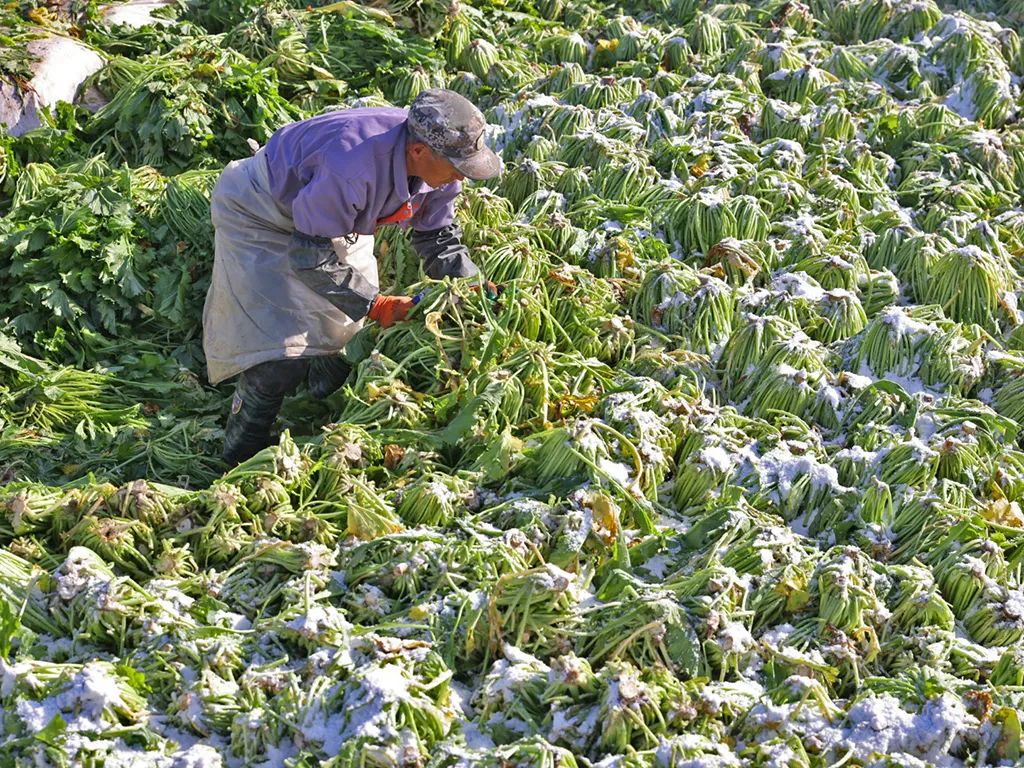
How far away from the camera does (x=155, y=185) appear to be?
6.23m

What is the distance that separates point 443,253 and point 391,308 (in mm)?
388

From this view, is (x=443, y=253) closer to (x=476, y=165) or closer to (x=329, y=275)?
(x=329, y=275)

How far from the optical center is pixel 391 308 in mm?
5133

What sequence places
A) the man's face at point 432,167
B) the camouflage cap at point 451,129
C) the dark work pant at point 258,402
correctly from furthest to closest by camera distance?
the dark work pant at point 258,402 < the man's face at point 432,167 < the camouflage cap at point 451,129

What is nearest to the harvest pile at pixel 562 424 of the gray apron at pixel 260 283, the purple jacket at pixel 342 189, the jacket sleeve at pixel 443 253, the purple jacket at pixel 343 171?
the jacket sleeve at pixel 443 253

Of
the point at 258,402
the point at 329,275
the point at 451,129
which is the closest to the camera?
the point at 451,129

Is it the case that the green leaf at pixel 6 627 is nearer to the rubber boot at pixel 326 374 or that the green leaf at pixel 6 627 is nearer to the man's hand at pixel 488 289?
the rubber boot at pixel 326 374

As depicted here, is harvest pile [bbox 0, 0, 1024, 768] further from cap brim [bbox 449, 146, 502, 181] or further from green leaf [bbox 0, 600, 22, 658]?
cap brim [bbox 449, 146, 502, 181]

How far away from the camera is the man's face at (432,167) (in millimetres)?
4426

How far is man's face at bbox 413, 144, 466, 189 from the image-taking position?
174 inches

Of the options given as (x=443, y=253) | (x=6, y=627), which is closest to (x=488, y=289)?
(x=443, y=253)

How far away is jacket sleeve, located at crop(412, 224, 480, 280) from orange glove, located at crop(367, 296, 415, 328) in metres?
0.27

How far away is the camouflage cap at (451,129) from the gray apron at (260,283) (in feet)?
2.65

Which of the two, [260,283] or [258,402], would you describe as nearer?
[260,283]
